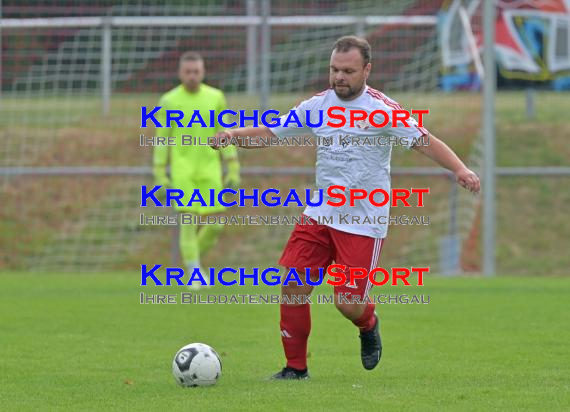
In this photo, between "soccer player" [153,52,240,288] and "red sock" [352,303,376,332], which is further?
"soccer player" [153,52,240,288]

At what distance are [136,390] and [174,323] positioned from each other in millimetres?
3783

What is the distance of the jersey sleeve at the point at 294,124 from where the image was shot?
7977mm

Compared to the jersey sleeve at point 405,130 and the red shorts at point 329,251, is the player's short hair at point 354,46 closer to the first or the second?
the jersey sleeve at point 405,130

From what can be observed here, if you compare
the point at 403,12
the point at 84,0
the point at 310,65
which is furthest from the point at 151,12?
the point at 403,12

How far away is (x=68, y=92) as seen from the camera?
1730 cm

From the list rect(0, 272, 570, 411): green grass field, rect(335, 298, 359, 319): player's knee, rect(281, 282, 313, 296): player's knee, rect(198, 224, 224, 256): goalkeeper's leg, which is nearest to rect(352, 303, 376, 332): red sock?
rect(335, 298, 359, 319): player's knee

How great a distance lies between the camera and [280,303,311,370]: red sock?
787 cm

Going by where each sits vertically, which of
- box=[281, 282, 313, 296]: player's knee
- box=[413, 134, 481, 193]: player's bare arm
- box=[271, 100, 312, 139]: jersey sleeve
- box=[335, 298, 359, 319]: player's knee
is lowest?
box=[335, 298, 359, 319]: player's knee

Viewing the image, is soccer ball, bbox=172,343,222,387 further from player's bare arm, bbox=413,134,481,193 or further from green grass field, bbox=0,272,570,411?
player's bare arm, bbox=413,134,481,193

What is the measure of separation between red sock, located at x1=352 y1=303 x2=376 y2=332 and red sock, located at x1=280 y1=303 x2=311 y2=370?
34 centimetres

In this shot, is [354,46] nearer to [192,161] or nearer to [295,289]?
[295,289]

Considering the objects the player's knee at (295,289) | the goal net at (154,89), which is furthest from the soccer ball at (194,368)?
the goal net at (154,89)

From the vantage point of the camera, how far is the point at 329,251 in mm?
7945

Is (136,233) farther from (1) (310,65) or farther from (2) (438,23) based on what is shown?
(2) (438,23)
